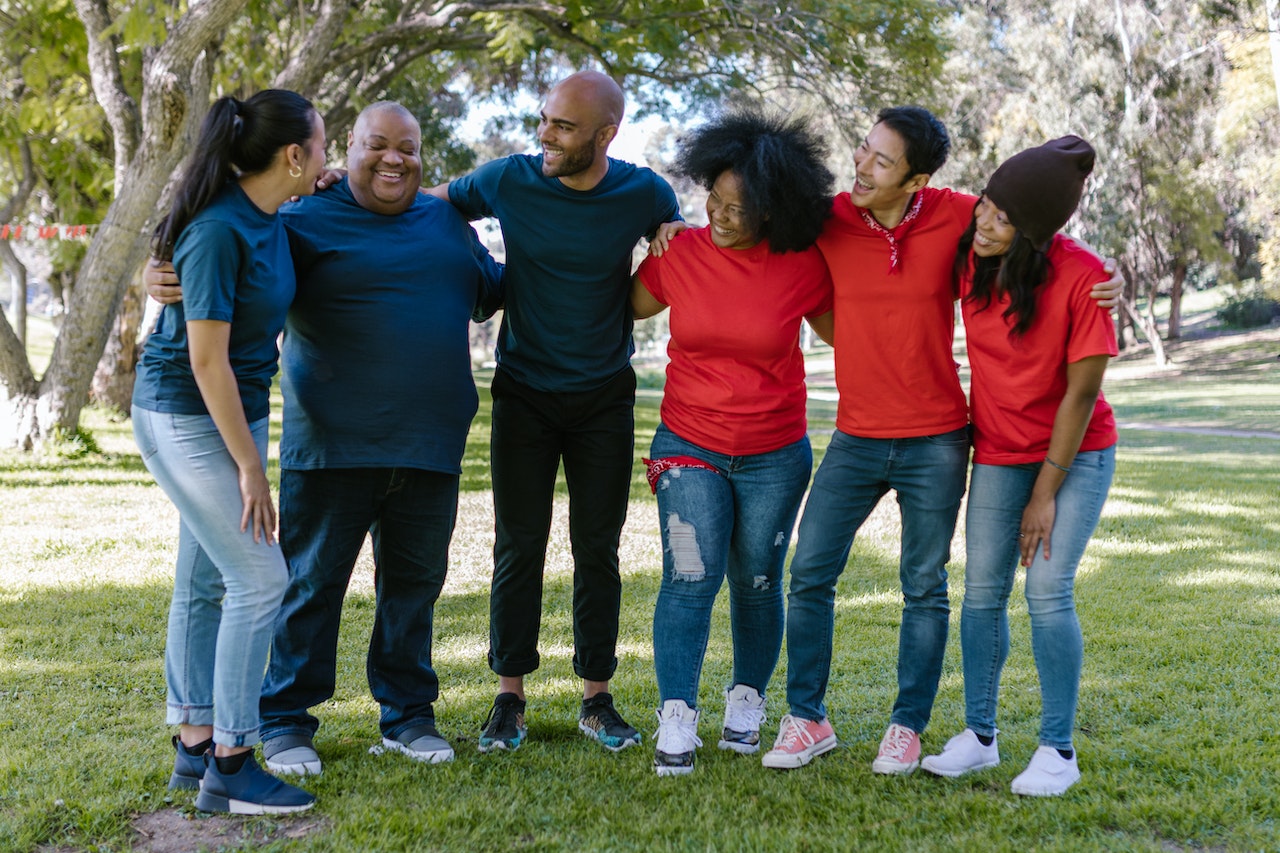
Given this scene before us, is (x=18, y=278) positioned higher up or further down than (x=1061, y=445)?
higher up

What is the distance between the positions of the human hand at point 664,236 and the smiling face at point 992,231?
0.95 m

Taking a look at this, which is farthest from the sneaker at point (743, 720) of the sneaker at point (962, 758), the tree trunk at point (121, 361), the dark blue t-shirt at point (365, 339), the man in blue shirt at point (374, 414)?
the tree trunk at point (121, 361)

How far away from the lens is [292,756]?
3.58 m

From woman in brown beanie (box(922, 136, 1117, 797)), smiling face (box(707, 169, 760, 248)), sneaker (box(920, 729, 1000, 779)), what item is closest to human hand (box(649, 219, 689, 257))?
smiling face (box(707, 169, 760, 248))

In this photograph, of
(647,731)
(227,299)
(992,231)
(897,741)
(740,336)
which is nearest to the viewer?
(227,299)

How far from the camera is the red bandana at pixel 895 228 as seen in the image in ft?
11.6

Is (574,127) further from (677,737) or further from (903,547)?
(677,737)

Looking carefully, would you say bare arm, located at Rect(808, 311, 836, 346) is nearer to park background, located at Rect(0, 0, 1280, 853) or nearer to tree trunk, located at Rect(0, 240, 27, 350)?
park background, located at Rect(0, 0, 1280, 853)

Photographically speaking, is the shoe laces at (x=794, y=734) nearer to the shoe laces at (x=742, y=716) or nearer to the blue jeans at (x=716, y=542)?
the shoe laces at (x=742, y=716)

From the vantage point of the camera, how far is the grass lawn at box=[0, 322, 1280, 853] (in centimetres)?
319

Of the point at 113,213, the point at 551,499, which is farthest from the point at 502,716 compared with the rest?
the point at 113,213

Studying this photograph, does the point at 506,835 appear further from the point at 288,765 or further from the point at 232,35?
the point at 232,35

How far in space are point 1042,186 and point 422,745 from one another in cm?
257

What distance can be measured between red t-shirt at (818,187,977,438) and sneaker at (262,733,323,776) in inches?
78.3
